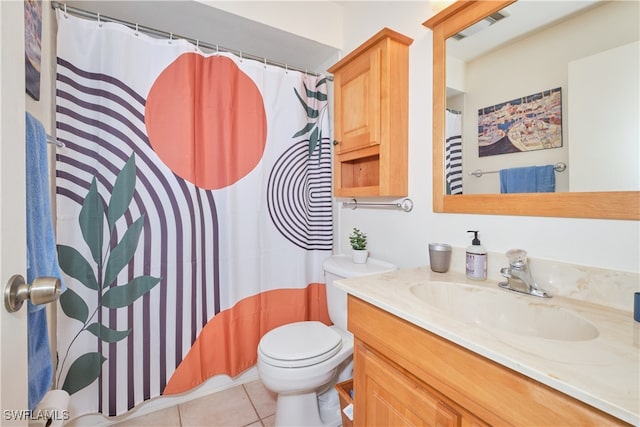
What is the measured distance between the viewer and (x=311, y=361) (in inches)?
47.7

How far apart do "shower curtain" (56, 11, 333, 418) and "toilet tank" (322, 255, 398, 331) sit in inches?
12.8

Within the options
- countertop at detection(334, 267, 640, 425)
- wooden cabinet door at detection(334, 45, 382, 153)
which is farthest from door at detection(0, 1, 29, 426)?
wooden cabinet door at detection(334, 45, 382, 153)

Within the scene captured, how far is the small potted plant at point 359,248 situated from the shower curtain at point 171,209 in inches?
12.1

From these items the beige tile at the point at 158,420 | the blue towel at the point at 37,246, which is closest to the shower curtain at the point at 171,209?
the beige tile at the point at 158,420

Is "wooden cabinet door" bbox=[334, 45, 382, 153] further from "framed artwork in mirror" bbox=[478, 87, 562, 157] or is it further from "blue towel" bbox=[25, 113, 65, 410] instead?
"blue towel" bbox=[25, 113, 65, 410]

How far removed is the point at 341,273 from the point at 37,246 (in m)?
1.14

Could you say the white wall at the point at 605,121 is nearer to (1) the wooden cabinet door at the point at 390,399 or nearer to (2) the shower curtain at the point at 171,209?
(1) the wooden cabinet door at the point at 390,399

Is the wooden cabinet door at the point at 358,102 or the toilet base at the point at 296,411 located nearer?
the toilet base at the point at 296,411

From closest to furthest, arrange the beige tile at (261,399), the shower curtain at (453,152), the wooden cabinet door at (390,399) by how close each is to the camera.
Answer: the wooden cabinet door at (390,399), the shower curtain at (453,152), the beige tile at (261,399)

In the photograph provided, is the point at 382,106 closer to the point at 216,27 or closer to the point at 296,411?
the point at 216,27

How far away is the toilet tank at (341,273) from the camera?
142cm

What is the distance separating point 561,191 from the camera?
88 centimetres

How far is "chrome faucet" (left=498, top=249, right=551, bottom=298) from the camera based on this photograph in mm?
888

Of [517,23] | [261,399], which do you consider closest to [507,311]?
[517,23]
